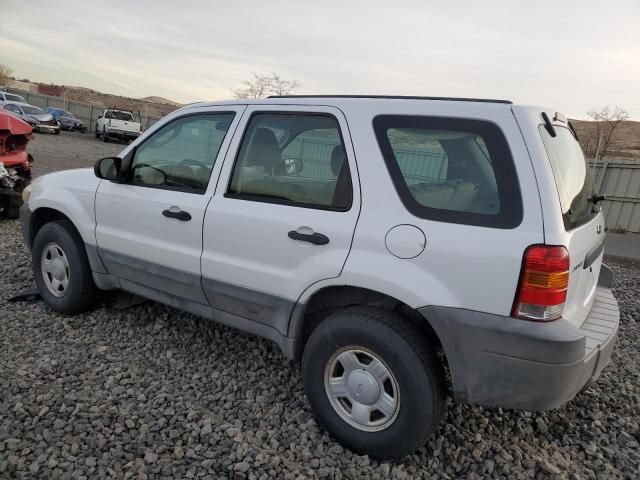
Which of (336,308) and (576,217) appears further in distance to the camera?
(336,308)

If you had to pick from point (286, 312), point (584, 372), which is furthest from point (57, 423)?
point (584, 372)

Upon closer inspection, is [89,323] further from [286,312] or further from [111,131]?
[111,131]

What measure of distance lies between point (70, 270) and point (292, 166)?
212 centimetres

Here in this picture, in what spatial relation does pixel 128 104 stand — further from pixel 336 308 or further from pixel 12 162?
pixel 336 308

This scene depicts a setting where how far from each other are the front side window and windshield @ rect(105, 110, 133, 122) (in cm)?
2710

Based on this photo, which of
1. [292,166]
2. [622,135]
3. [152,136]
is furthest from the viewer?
[622,135]

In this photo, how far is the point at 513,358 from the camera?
2111mm

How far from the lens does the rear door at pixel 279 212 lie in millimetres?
2533

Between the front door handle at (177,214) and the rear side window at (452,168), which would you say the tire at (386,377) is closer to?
the rear side window at (452,168)

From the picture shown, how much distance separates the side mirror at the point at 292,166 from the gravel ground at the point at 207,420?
141 cm

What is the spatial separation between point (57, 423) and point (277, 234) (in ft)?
5.15

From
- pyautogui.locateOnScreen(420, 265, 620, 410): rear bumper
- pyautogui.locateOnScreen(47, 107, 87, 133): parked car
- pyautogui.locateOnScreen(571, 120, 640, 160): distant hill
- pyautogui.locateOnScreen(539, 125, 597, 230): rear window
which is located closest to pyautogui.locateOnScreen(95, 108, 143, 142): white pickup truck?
pyautogui.locateOnScreen(47, 107, 87, 133): parked car

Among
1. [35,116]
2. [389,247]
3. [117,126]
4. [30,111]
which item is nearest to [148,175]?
[389,247]

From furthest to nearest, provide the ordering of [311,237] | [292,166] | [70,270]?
[70,270] < [292,166] < [311,237]
